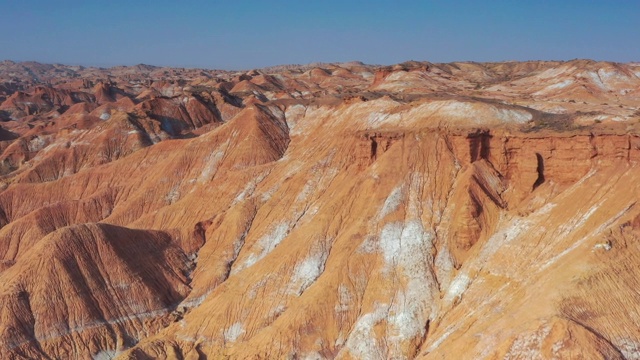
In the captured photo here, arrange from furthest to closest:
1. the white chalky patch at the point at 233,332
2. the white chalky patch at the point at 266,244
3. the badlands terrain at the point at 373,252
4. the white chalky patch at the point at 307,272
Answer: the white chalky patch at the point at 266,244, the white chalky patch at the point at 307,272, the white chalky patch at the point at 233,332, the badlands terrain at the point at 373,252

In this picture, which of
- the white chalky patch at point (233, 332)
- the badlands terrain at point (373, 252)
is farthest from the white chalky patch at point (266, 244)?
the white chalky patch at point (233, 332)

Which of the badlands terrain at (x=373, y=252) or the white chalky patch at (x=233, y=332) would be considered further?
the white chalky patch at (x=233, y=332)

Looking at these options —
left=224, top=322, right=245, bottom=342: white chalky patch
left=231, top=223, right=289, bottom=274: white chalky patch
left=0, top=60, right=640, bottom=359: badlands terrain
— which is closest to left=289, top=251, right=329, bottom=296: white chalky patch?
left=0, top=60, right=640, bottom=359: badlands terrain

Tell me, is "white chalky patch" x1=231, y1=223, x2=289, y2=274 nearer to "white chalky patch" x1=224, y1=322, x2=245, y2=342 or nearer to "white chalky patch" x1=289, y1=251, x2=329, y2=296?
"white chalky patch" x1=289, y1=251, x2=329, y2=296

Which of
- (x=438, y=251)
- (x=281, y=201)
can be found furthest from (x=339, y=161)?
(x=438, y=251)

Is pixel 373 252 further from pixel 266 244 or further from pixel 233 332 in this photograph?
pixel 233 332

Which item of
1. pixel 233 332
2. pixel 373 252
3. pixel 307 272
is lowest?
pixel 233 332

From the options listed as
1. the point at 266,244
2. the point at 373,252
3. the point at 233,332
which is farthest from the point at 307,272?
the point at 233,332

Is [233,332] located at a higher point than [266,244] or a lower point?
lower

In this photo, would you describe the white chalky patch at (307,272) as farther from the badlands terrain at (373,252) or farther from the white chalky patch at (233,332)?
the white chalky patch at (233,332)
